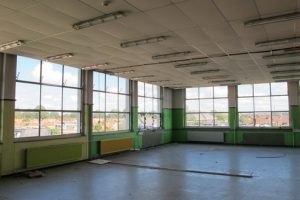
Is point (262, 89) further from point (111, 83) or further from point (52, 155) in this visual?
point (52, 155)

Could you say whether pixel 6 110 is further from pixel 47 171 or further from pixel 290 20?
pixel 290 20

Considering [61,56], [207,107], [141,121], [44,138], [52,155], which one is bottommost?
[52,155]

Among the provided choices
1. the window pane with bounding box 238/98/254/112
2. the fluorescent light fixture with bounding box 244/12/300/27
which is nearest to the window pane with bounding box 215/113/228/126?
the window pane with bounding box 238/98/254/112

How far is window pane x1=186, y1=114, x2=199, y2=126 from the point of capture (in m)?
15.0

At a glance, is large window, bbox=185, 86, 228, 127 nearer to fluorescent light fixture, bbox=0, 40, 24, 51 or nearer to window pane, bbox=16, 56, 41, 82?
window pane, bbox=16, 56, 41, 82

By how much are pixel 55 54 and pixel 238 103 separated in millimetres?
9984

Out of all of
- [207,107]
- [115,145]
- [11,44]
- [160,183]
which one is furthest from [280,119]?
[11,44]

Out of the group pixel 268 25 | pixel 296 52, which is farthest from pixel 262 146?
pixel 268 25

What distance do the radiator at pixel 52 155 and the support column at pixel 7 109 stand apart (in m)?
0.49

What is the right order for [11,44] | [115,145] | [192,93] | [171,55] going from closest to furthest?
[11,44] → [171,55] → [115,145] → [192,93]

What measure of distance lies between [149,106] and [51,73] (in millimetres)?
6147

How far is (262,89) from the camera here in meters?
13.3

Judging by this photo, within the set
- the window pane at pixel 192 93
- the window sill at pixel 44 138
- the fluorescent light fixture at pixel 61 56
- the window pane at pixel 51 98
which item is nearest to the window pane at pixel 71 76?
the window pane at pixel 51 98

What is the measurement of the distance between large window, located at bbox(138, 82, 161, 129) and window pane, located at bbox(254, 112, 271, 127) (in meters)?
4.98
